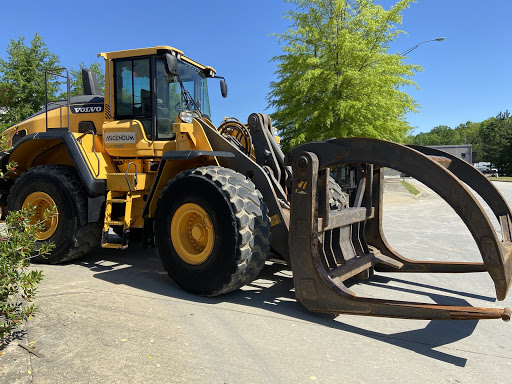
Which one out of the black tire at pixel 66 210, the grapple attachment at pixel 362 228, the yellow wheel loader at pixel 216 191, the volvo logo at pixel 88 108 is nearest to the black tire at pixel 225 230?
the yellow wheel loader at pixel 216 191

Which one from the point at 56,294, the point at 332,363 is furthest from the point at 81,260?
the point at 332,363

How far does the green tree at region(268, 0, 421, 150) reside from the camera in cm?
1499

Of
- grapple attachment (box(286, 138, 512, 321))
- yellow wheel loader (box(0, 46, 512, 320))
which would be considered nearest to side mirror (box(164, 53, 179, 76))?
yellow wheel loader (box(0, 46, 512, 320))

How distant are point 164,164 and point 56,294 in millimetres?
1883

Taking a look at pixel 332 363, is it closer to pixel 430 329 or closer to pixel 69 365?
pixel 430 329

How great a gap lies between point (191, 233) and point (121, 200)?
133 centimetres

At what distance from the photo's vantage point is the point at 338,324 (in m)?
3.76

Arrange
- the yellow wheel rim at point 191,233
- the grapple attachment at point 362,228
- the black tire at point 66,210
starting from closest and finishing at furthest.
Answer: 1. the grapple attachment at point 362,228
2. the yellow wheel rim at point 191,233
3. the black tire at point 66,210

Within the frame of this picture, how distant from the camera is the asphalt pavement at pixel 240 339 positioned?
2857 millimetres

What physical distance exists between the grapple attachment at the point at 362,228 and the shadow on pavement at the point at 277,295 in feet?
0.76

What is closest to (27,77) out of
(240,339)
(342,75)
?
(342,75)

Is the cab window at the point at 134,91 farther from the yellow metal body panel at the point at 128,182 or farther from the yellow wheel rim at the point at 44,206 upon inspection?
the yellow wheel rim at the point at 44,206

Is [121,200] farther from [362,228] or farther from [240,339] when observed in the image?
[362,228]

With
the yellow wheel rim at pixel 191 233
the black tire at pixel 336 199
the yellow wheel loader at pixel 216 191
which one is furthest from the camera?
the black tire at pixel 336 199
